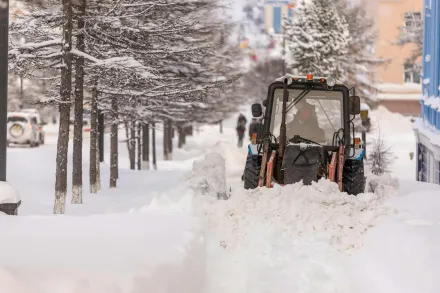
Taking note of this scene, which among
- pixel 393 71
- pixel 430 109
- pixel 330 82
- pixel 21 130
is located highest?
pixel 393 71

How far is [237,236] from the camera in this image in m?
11.0

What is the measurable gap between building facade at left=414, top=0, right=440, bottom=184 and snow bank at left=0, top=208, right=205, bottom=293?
44.3ft

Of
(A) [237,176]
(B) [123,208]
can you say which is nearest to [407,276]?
(B) [123,208]

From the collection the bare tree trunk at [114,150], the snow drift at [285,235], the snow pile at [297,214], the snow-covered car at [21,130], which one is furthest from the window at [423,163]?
the snow-covered car at [21,130]

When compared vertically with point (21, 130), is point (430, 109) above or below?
above

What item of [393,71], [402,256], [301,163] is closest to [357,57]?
[393,71]

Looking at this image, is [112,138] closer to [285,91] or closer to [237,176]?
[237,176]

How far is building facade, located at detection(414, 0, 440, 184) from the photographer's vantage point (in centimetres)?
2475

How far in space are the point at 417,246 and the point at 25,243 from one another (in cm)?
411

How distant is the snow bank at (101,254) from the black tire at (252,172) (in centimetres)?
208

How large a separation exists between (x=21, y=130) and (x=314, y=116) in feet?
92.4

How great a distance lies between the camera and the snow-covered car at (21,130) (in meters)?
39.8

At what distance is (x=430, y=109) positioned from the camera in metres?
27.3

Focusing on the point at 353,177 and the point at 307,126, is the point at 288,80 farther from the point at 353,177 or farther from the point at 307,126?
the point at 353,177
